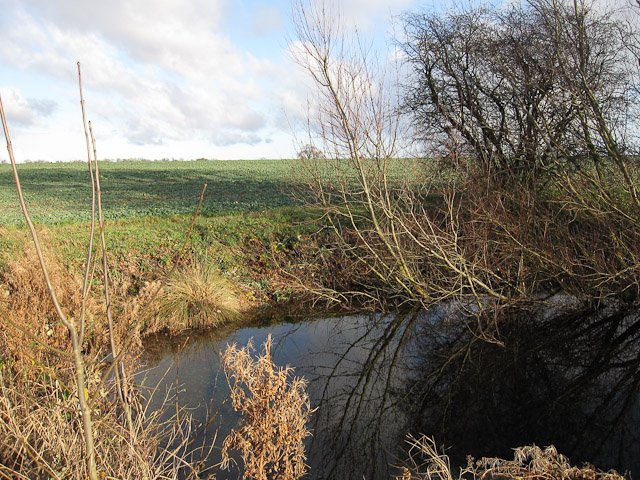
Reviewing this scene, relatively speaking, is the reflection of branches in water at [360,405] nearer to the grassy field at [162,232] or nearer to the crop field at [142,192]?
the grassy field at [162,232]

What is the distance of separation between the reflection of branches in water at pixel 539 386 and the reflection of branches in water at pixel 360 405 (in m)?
0.44

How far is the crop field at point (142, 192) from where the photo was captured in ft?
58.1

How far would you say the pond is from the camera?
5.52m

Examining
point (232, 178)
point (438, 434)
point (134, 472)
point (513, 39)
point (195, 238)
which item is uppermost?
point (513, 39)

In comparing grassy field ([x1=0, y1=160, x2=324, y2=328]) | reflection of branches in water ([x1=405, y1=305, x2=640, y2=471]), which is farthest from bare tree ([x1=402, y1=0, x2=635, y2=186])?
grassy field ([x1=0, y1=160, x2=324, y2=328])

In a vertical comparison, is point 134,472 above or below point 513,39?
below

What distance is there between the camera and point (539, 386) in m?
6.94

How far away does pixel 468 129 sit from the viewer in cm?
1448

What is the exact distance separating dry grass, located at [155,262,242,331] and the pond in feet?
1.15

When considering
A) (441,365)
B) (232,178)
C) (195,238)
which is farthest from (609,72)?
(232,178)

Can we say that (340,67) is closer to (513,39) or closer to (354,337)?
(354,337)

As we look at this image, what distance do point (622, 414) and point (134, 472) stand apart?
579 cm

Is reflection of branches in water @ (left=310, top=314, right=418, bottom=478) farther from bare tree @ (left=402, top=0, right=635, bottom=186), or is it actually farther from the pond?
bare tree @ (left=402, top=0, right=635, bottom=186)

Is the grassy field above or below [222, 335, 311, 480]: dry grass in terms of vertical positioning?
above
